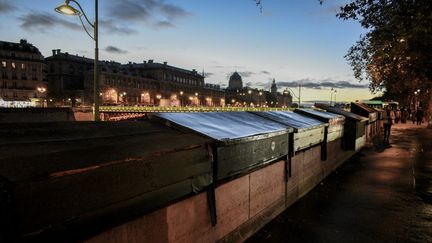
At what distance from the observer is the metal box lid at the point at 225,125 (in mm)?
4538

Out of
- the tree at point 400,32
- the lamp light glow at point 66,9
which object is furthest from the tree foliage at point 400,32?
the lamp light glow at point 66,9

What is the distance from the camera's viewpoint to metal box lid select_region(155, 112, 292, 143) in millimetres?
4538

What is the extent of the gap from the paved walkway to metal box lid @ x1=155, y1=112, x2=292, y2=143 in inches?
60.3

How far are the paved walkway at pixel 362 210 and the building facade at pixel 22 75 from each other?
10889 cm

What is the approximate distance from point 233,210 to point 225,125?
130 cm

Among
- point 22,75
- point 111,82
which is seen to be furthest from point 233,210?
point 111,82

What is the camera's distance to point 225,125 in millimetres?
5371

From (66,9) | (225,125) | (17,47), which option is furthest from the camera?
(17,47)

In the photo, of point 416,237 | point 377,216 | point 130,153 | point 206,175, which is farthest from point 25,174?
point 377,216

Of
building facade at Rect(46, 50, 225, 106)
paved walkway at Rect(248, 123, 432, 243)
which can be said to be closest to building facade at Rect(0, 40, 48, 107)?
building facade at Rect(46, 50, 225, 106)

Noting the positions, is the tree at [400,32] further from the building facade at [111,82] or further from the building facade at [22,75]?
the building facade at [22,75]

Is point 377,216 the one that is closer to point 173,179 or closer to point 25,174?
point 173,179

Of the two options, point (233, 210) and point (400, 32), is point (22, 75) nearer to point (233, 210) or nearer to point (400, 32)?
point (400, 32)

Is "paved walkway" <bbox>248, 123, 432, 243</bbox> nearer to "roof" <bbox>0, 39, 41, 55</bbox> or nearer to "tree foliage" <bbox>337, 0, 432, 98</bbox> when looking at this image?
"tree foliage" <bbox>337, 0, 432, 98</bbox>
